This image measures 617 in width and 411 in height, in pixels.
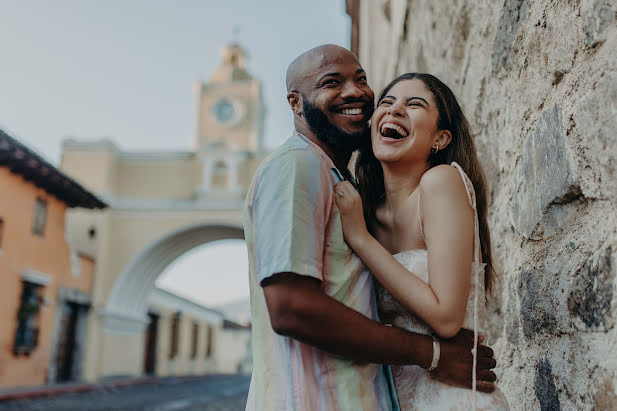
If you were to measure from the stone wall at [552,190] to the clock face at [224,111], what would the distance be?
2057 cm

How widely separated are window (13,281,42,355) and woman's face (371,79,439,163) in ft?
41.7

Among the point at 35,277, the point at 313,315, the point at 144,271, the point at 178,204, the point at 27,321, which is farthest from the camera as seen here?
the point at 144,271

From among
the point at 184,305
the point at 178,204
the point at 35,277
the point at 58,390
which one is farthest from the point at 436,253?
the point at 184,305

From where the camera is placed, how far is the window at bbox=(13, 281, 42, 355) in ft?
41.5

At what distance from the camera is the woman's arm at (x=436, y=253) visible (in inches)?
47.6

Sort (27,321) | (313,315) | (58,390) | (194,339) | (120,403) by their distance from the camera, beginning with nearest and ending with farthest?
(313,315) < (120,403) < (58,390) < (27,321) < (194,339)

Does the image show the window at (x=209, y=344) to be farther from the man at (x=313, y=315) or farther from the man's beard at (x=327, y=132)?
the man at (x=313, y=315)

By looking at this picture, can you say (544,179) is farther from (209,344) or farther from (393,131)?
(209,344)

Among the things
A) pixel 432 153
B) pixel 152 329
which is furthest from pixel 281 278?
pixel 152 329

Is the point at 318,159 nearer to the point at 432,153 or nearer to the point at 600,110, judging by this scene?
the point at 432,153

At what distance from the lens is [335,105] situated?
1460mm

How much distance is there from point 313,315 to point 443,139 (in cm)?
59

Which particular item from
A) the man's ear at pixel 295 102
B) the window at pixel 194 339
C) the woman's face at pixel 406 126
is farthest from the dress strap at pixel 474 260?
the window at pixel 194 339

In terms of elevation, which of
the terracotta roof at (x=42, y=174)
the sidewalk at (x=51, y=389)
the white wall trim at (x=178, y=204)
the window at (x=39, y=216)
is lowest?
the sidewalk at (x=51, y=389)
